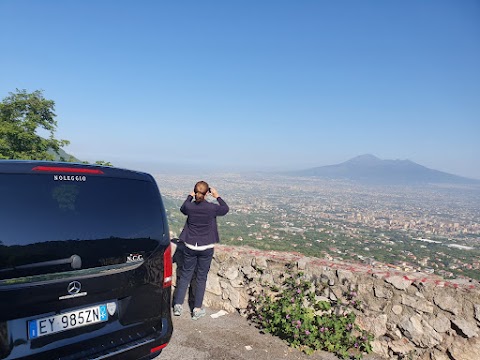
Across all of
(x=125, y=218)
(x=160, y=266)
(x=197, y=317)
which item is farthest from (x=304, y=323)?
(x=125, y=218)

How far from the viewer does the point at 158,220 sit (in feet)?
10.2

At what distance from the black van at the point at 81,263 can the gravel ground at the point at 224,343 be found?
1.23 metres

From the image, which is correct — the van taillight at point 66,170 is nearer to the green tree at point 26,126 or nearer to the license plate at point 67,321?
the license plate at point 67,321

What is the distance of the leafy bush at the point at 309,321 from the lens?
4348 millimetres

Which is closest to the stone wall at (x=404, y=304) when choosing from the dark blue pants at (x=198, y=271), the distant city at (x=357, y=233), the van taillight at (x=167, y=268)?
the distant city at (x=357, y=233)

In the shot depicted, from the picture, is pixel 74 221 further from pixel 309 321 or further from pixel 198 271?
pixel 309 321

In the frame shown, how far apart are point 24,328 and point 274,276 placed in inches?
147

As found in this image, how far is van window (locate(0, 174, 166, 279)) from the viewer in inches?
88.4

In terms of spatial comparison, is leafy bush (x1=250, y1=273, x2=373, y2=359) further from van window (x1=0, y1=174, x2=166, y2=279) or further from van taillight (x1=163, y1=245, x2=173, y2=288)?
van window (x1=0, y1=174, x2=166, y2=279)

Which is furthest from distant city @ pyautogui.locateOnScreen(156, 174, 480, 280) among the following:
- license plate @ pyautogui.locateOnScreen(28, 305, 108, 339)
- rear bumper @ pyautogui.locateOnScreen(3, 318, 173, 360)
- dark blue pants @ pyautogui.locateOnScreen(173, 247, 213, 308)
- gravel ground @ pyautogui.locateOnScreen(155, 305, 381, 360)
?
license plate @ pyautogui.locateOnScreen(28, 305, 108, 339)

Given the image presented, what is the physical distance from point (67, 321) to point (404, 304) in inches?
162

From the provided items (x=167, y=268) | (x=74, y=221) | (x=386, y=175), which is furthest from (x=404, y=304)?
(x=386, y=175)

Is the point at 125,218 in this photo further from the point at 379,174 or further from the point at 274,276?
the point at 379,174

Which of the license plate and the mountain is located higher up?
the license plate
